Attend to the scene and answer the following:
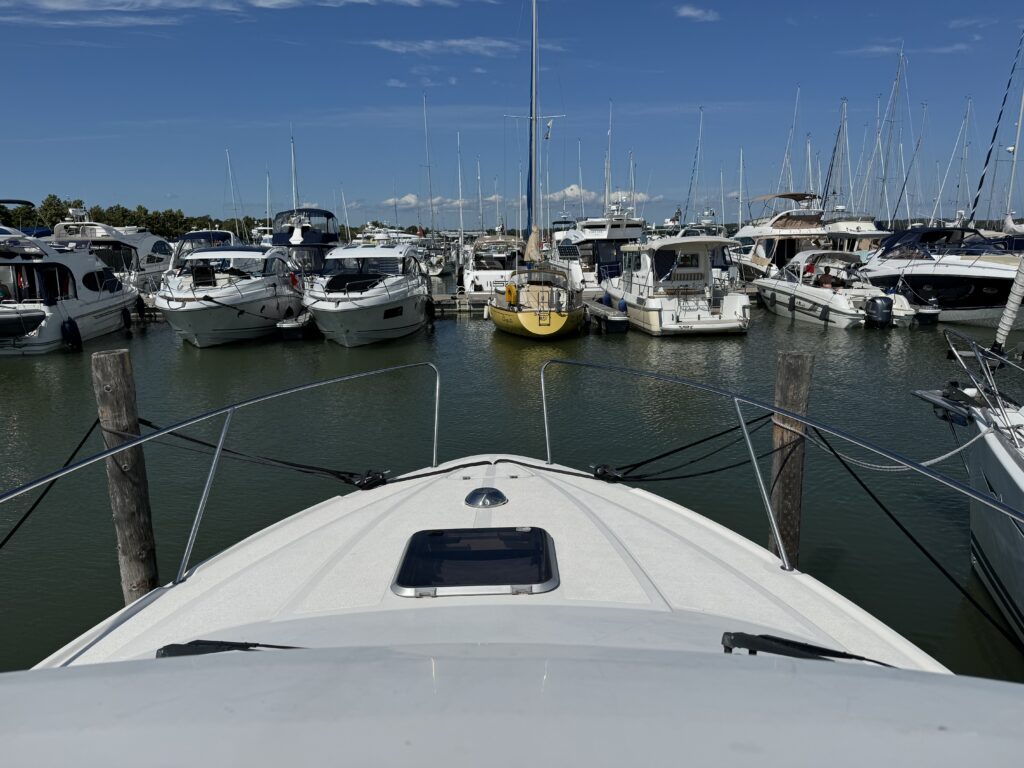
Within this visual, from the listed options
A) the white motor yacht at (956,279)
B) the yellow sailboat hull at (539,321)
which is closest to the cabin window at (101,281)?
the yellow sailboat hull at (539,321)

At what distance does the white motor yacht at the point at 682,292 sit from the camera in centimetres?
2053

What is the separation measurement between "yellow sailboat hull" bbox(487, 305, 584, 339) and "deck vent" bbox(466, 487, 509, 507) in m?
15.3

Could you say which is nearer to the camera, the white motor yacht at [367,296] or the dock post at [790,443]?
the dock post at [790,443]

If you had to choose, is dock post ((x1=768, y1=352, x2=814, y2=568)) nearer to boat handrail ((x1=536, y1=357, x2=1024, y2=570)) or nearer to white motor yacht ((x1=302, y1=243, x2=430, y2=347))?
boat handrail ((x1=536, y1=357, x2=1024, y2=570))

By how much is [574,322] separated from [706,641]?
58.5 ft

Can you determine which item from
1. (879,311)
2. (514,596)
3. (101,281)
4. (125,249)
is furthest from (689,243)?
(125,249)

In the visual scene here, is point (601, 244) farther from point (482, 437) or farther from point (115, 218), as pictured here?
point (115, 218)

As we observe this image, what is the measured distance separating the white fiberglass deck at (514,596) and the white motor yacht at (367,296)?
14871mm

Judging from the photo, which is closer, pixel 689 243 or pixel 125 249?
pixel 689 243

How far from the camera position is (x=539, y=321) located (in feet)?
66.0

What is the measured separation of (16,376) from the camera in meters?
16.8

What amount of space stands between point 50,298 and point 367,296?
30.5 feet

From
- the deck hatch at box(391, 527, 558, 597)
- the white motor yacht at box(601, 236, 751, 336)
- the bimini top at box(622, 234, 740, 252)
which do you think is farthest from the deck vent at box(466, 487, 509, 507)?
the bimini top at box(622, 234, 740, 252)

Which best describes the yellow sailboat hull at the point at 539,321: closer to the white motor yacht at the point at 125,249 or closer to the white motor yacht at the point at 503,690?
the white motor yacht at the point at 503,690
